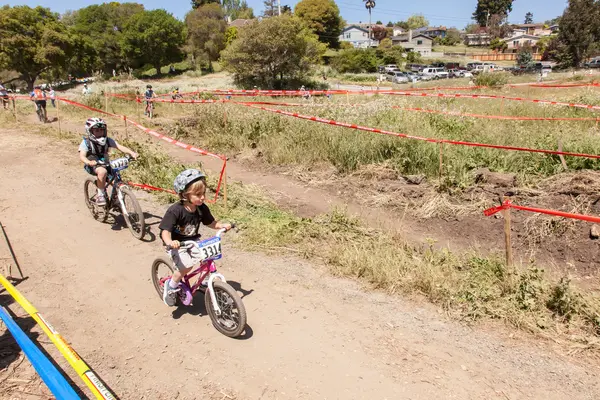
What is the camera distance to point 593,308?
14.1 ft

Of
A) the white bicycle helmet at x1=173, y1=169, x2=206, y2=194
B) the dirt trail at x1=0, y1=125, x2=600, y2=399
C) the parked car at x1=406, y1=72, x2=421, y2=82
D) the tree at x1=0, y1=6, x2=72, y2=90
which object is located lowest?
the dirt trail at x1=0, y1=125, x2=600, y2=399

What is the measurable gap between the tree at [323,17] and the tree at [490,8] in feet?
274

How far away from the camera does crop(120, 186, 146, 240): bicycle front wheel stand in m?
6.63

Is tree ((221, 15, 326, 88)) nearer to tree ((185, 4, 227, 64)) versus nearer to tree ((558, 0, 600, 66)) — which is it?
tree ((185, 4, 227, 64))

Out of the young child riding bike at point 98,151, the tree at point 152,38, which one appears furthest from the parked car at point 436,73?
the young child riding bike at point 98,151

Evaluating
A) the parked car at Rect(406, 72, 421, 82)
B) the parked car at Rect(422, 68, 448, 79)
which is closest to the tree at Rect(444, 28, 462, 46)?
the parked car at Rect(422, 68, 448, 79)

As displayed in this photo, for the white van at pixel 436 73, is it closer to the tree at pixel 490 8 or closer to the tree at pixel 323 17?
the tree at pixel 323 17

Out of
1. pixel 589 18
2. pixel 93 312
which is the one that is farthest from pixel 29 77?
pixel 589 18

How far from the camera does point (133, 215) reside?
679 centimetres

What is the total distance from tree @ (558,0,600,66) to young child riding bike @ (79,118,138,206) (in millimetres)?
66043

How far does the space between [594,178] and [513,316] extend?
4724 millimetres

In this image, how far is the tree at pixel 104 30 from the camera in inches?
2699

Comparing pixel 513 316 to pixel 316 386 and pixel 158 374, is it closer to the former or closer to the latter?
pixel 316 386

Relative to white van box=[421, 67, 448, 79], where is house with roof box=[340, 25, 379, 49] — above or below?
above
